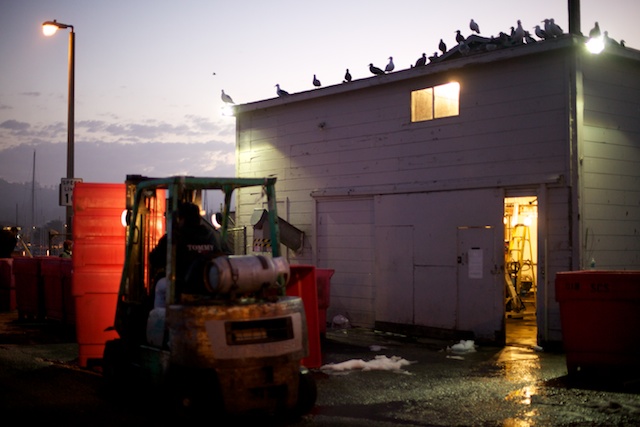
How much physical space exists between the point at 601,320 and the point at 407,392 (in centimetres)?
269

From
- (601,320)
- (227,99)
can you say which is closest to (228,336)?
(601,320)

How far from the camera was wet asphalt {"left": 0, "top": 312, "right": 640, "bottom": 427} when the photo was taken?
299 inches

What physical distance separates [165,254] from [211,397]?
166 cm

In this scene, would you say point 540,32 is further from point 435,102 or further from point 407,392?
point 407,392

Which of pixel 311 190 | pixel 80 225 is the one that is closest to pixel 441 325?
pixel 311 190

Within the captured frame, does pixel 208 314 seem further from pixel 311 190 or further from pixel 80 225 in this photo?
pixel 311 190

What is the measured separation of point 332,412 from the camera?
7.95 meters

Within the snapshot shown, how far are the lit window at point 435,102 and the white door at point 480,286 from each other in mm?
2203

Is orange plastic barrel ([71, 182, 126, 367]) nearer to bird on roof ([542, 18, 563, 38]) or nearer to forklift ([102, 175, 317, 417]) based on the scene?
forklift ([102, 175, 317, 417])

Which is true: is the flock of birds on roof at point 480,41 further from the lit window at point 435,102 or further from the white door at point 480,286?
the white door at point 480,286

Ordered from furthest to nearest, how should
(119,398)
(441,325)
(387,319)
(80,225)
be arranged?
1. (387,319)
2. (441,325)
3. (80,225)
4. (119,398)

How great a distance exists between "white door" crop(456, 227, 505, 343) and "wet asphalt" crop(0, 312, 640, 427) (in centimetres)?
57

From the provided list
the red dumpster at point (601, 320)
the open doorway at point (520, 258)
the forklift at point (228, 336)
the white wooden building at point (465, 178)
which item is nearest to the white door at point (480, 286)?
the white wooden building at point (465, 178)

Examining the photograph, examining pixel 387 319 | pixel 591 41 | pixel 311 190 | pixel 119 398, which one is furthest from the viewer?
pixel 311 190
